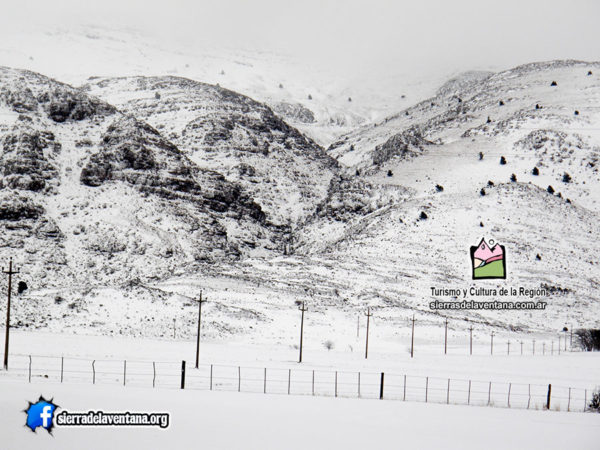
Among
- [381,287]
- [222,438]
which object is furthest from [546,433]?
[381,287]

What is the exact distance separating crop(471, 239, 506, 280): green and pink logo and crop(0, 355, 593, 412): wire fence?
83.0 m

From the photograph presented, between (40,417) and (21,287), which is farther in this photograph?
(21,287)

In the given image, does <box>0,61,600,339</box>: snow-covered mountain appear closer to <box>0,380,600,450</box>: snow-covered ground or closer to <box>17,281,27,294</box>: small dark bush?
<box>17,281,27,294</box>: small dark bush

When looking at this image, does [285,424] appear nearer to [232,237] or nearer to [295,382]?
[295,382]

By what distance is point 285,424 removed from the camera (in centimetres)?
3444

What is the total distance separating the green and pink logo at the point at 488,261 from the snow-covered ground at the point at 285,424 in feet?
342

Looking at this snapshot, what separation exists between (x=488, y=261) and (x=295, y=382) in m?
110

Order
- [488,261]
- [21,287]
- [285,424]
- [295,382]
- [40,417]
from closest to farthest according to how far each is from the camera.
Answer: [40,417] → [285,424] → [295,382] → [21,287] → [488,261]

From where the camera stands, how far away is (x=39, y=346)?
78.2m

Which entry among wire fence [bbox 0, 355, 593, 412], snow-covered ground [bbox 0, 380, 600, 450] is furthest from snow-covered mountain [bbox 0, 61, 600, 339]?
snow-covered ground [bbox 0, 380, 600, 450]

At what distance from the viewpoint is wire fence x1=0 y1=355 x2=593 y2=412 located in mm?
49625

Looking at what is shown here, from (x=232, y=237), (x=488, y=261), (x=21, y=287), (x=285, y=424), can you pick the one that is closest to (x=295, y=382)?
(x=285, y=424)

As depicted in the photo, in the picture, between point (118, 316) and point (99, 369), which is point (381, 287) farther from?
point (99, 369)

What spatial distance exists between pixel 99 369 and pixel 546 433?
33.5 m
